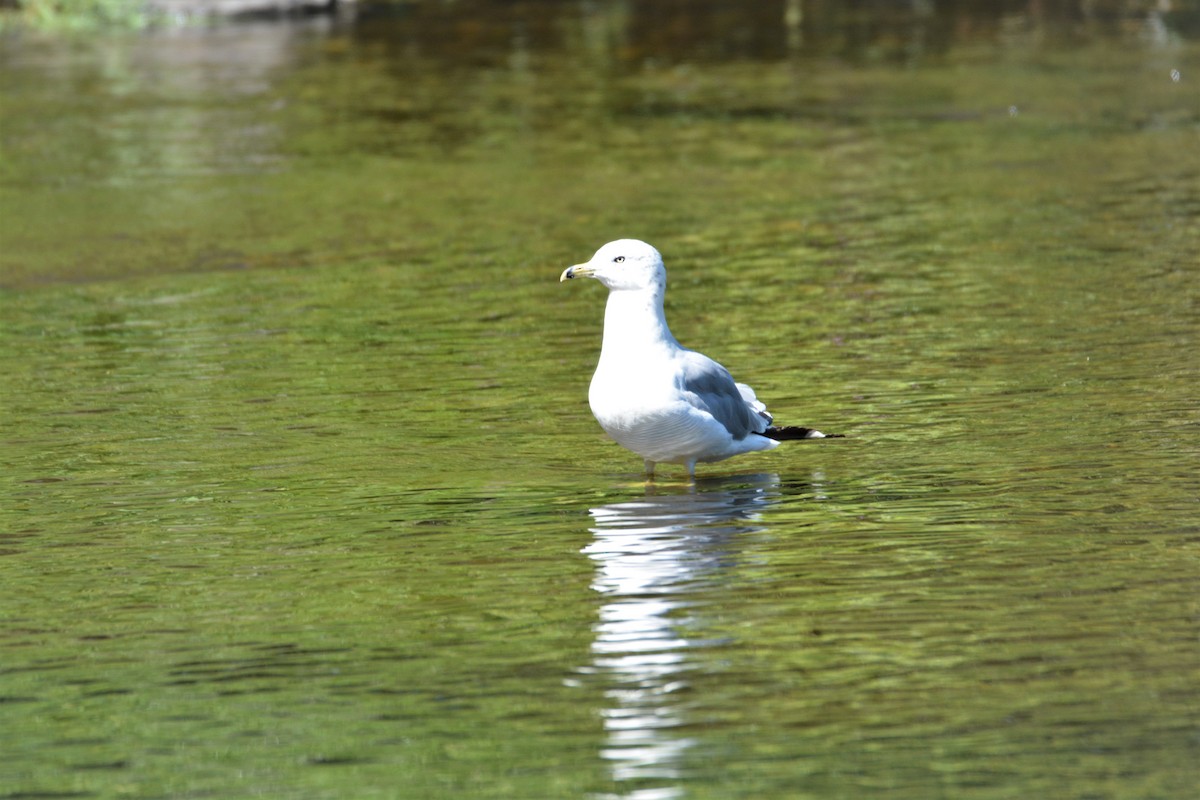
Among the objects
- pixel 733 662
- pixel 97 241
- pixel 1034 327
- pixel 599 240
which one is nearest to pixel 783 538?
pixel 733 662

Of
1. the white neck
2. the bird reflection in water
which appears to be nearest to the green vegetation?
the white neck

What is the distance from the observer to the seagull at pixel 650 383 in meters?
7.35

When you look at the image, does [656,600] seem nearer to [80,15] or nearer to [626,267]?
[626,267]

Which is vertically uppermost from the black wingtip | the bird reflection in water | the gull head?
the gull head

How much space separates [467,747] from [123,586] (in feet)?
6.52

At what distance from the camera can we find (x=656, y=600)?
6.28m

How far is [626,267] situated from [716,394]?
24.6 inches

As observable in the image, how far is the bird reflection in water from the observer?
5070 mm

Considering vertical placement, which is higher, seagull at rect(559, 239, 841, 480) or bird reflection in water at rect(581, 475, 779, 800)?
seagull at rect(559, 239, 841, 480)

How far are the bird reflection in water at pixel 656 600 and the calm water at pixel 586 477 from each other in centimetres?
2

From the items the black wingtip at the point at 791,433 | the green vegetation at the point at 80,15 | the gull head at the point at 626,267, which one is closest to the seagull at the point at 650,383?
the gull head at the point at 626,267

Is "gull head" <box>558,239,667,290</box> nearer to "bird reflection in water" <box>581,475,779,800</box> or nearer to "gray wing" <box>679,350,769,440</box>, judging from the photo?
"gray wing" <box>679,350,769,440</box>

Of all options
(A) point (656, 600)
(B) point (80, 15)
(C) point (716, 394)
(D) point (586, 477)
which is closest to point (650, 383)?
(C) point (716, 394)

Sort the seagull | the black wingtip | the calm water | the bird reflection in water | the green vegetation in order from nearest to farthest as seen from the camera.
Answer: the bird reflection in water → the calm water → the seagull → the black wingtip → the green vegetation
